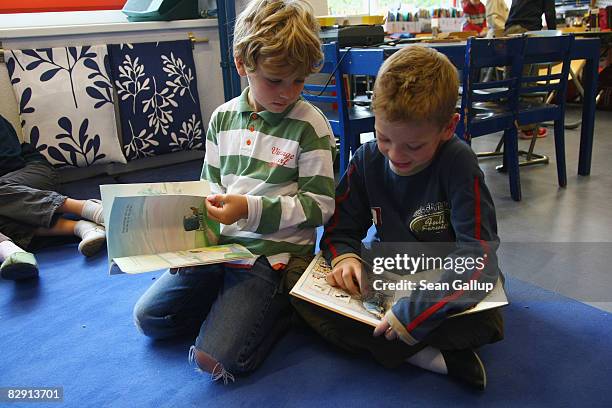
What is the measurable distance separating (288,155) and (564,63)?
1570 mm

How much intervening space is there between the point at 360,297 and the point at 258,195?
12.4 inches

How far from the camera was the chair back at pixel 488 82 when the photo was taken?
1.82 meters

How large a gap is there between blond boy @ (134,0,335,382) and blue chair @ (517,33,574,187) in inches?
49.4

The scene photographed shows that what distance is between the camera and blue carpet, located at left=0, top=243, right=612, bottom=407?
99 centimetres

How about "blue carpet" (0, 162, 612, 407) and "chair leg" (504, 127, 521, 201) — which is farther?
"chair leg" (504, 127, 521, 201)

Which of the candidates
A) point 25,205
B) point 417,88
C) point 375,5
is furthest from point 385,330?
point 375,5

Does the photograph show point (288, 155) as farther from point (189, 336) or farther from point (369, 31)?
point (369, 31)

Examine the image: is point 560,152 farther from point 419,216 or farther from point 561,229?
point 419,216

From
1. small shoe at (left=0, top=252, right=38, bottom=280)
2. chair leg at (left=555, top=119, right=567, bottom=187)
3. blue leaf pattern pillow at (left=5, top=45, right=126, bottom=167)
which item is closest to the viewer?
small shoe at (left=0, top=252, right=38, bottom=280)

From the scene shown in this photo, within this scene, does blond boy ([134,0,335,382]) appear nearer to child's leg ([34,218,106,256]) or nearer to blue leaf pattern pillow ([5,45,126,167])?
child's leg ([34,218,106,256])

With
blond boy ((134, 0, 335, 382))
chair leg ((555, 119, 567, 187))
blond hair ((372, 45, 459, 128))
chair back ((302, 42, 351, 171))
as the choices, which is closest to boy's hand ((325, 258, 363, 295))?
blond boy ((134, 0, 335, 382))

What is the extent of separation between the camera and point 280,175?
1129mm

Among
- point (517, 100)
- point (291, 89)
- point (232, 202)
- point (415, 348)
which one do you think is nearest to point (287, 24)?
point (291, 89)

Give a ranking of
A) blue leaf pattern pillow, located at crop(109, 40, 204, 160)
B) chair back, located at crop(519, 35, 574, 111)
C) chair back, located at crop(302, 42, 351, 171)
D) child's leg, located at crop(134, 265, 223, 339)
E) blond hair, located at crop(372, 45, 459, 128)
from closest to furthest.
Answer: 1. blond hair, located at crop(372, 45, 459, 128)
2. child's leg, located at crop(134, 265, 223, 339)
3. chair back, located at crop(302, 42, 351, 171)
4. chair back, located at crop(519, 35, 574, 111)
5. blue leaf pattern pillow, located at crop(109, 40, 204, 160)
